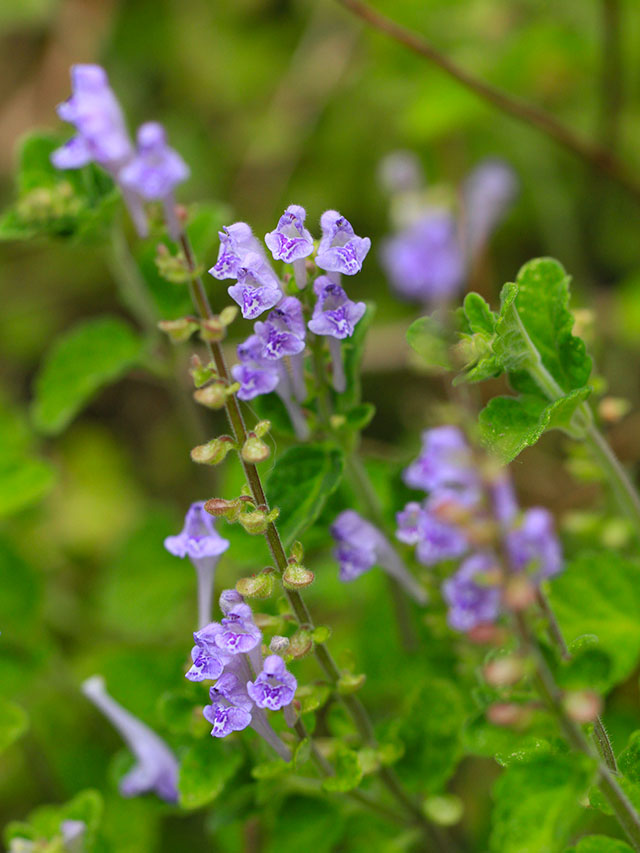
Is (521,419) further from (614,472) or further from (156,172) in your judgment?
(156,172)

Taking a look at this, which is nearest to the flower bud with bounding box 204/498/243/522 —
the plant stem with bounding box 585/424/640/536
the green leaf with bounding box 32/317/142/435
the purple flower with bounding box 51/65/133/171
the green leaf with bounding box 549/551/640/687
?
the plant stem with bounding box 585/424/640/536

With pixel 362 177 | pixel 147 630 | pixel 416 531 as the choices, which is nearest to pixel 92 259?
pixel 362 177

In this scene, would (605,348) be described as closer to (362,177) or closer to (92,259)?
(362,177)

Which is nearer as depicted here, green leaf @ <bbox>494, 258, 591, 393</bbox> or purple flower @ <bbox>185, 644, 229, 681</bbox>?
purple flower @ <bbox>185, 644, 229, 681</bbox>

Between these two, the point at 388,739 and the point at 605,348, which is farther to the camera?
the point at 605,348

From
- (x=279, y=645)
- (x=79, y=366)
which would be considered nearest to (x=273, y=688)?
(x=279, y=645)

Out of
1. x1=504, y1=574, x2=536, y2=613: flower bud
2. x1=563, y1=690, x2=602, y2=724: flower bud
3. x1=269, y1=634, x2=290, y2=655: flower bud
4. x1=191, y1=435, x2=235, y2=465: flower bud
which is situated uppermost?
x1=504, y1=574, x2=536, y2=613: flower bud

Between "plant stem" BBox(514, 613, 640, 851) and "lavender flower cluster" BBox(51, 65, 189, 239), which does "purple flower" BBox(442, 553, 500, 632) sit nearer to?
"plant stem" BBox(514, 613, 640, 851)

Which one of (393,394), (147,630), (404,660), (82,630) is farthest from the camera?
(393,394)
